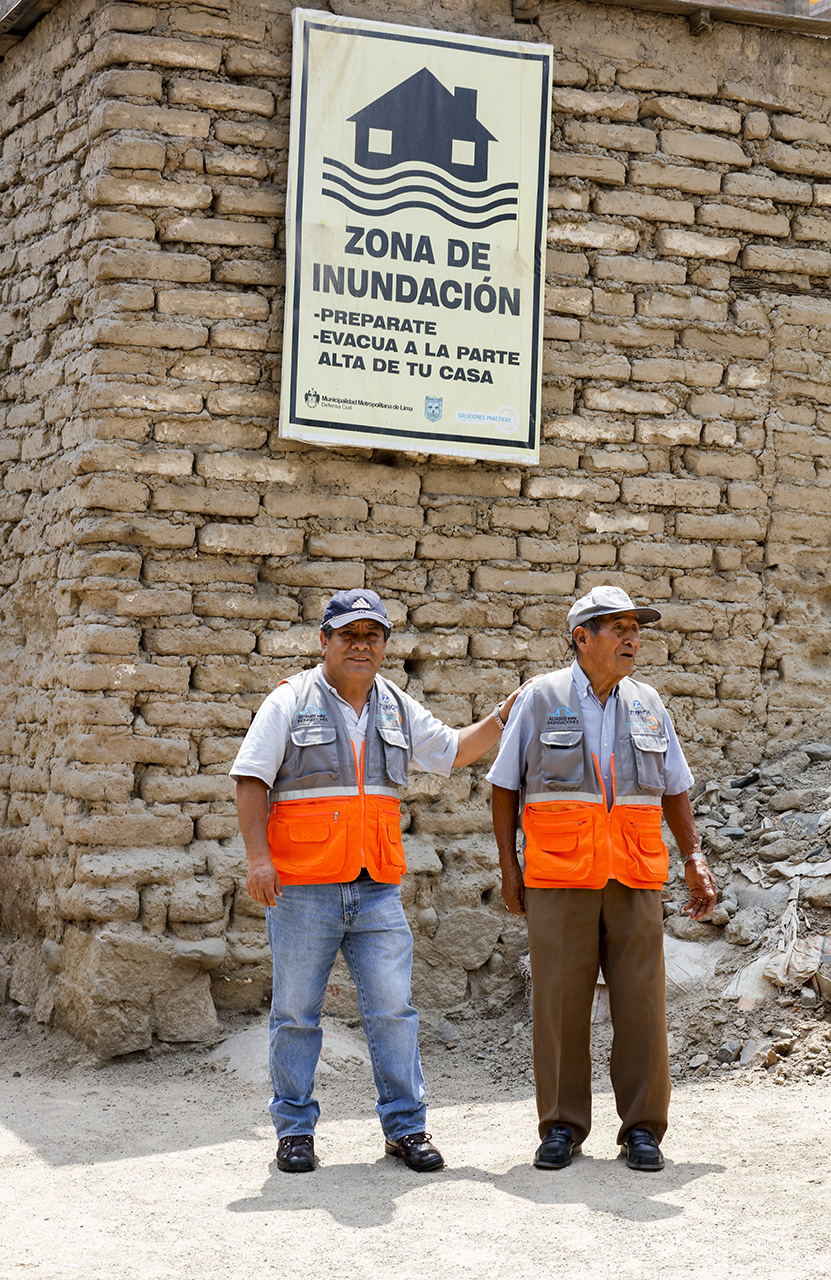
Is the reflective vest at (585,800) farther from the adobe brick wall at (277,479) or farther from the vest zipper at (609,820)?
the adobe brick wall at (277,479)

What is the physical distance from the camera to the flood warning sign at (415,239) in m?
5.62

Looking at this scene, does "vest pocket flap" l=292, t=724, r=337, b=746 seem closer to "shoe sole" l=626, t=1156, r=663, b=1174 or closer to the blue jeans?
the blue jeans

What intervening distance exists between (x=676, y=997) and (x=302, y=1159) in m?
1.87

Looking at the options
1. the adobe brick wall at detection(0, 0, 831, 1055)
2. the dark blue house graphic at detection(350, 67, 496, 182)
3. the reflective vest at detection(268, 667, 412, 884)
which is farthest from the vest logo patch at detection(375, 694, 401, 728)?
the dark blue house graphic at detection(350, 67, 496, 182)

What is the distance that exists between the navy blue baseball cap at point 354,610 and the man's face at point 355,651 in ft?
0.07

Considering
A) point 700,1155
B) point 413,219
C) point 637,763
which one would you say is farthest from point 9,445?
point 700,1155

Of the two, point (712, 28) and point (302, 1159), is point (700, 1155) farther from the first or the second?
point (712, 28)

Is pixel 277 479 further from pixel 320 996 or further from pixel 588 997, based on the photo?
pixel 588 997

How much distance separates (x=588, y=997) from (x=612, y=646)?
3.49 ft

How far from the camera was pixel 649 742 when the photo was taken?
412 centimetres

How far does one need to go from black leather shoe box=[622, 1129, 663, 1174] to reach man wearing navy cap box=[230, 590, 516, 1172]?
567mm

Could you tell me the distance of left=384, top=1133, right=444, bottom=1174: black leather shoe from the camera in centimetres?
399

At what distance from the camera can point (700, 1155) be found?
4055mm

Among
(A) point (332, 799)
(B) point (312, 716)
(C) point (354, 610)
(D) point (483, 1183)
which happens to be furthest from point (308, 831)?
(D) point (483, 1183)
